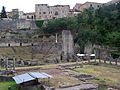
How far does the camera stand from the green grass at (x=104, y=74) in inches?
901

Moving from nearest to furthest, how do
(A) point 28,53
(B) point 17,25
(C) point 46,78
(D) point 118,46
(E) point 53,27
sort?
1. (C) point 46,78
2. (D) point 118,46
3. (A) point 28,53
4. (E) point 53,27
5. (B) point 17,25

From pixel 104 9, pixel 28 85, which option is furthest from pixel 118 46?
pixel 28 85

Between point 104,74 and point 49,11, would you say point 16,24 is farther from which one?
point 104,74

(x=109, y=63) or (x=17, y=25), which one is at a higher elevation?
(x=17, y=25)

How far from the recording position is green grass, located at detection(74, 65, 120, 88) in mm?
22891

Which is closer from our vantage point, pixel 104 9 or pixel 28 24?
pixel 104 9

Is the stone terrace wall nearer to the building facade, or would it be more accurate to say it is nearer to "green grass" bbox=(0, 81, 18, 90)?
the building facade

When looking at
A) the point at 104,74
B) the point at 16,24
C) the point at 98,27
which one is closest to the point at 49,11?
the point at 16,24

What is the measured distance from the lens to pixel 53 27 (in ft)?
169

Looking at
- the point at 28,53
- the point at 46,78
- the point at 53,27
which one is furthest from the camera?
the point at 53,27

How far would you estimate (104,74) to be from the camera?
26.7 metres

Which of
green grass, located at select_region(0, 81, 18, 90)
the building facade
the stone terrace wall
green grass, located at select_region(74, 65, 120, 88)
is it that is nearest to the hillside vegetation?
the stone terrace wall

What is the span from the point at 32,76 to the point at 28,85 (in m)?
0.98

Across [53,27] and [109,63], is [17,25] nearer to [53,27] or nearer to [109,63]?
[53,27]
